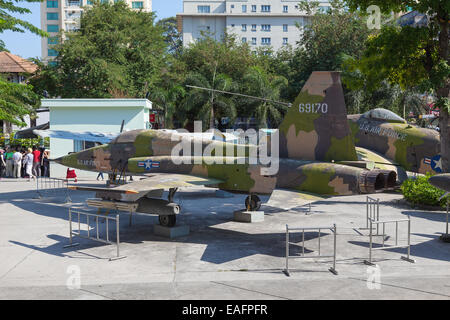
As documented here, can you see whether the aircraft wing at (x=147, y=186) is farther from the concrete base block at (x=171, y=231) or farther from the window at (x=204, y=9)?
the window at (x=204, y=9)

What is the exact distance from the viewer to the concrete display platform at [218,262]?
7.63 m

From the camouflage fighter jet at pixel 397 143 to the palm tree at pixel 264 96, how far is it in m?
25.7

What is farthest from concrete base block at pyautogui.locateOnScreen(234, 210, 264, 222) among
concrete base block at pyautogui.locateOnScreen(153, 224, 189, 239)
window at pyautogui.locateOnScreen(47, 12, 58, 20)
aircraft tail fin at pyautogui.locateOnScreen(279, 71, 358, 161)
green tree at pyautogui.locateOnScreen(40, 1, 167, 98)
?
window at pyautogui.locateOnScreen(47, 12, 58, 20)

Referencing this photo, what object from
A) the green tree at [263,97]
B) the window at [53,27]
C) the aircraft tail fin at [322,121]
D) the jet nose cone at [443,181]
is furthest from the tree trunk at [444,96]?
the window at [53,27]

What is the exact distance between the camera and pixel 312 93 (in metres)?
11.5

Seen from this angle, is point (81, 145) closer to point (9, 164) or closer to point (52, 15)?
point (9, 164)

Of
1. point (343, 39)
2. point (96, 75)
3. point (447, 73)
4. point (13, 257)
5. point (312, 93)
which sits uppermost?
point (343, 39)

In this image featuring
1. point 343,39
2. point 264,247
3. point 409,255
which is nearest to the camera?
point 409,255

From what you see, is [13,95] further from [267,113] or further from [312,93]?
[267,113]

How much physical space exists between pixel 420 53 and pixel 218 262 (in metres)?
12.0

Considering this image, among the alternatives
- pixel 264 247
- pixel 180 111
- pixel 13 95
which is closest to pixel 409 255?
pixel 264 247

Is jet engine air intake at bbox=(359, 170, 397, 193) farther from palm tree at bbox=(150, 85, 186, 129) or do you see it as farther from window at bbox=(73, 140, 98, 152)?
palm tree at bbox=(150, 85, 186, 129)

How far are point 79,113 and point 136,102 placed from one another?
401cm

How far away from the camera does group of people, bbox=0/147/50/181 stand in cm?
2597
